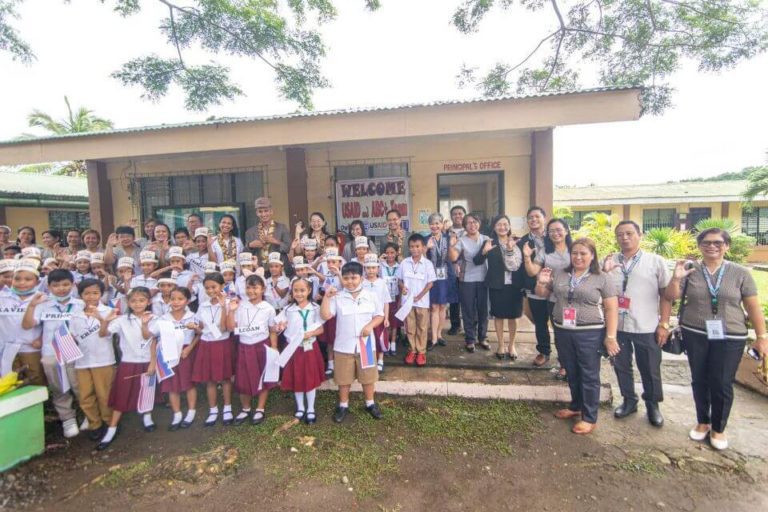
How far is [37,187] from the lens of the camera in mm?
12320

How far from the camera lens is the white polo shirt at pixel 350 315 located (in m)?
3.56

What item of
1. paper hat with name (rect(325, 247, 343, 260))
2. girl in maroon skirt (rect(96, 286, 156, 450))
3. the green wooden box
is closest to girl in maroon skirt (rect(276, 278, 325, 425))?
paper hat with name (rect(325, 247, 343, 260))

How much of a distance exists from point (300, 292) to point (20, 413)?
233 cm

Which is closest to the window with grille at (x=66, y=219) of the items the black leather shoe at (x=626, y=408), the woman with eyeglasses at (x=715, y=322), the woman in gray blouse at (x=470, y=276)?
the woman in gray blouse at (x=470, y=276)

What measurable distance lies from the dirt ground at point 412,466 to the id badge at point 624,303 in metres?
1.03

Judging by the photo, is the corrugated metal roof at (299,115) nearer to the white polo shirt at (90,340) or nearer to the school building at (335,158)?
the school building at (335,158)

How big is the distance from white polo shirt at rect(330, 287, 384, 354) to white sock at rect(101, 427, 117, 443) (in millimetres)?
2021

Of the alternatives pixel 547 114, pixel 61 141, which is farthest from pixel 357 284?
pixel 61 141

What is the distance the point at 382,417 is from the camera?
3.60 m

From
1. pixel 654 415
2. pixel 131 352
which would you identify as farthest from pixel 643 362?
pixel 131 352

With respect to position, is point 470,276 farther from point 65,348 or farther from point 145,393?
point 65,348

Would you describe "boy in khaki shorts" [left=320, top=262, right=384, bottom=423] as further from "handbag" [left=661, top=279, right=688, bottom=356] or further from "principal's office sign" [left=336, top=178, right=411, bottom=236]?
"principal's office sign" [left=336, top=178, right=411, bottom=236]

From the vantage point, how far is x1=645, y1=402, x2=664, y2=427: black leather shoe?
11.2 feet

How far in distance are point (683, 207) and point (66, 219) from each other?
23568mm
